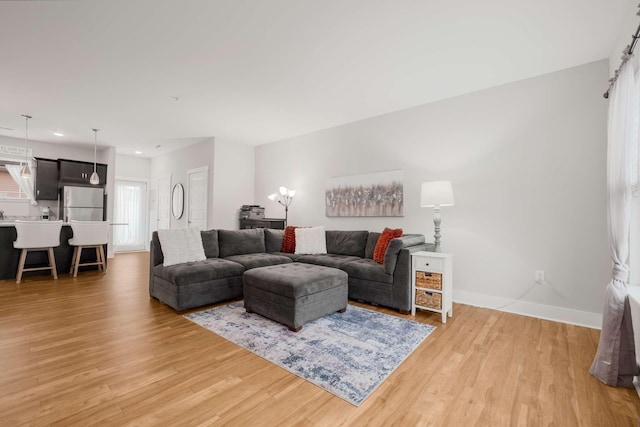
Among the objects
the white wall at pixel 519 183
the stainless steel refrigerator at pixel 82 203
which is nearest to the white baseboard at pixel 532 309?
the white wall at pixel 519 183

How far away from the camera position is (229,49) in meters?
2.68

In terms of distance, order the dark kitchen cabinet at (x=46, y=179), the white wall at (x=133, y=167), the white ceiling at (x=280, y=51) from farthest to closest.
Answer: the white wall at (x=133, y=167) → the dark kitchen cabinet at (x=46, y=179) → the white ceiling at (x=280, y=51)

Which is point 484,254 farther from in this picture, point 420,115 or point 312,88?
point 312,88

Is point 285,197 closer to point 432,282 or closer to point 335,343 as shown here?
point 432,282

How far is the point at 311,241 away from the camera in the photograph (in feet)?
14.4

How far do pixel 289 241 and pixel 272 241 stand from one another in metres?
0.27

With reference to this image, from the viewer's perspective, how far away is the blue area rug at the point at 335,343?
6.03ft

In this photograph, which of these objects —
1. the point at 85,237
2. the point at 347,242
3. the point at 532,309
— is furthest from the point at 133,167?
the point at 532,309

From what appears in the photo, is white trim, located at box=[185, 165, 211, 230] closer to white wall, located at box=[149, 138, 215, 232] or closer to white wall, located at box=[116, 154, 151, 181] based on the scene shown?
white wall, located at box=[149, 138, 215, 232]

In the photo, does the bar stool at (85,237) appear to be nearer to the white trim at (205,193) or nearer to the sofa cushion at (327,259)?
the white trim at (205,193)

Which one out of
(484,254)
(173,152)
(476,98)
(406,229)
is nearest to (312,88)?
(476,98)

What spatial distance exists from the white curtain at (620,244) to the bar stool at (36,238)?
6.46 metres

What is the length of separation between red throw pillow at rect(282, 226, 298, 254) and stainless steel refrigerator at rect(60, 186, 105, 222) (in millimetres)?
4859

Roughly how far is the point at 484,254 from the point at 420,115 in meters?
1.99
